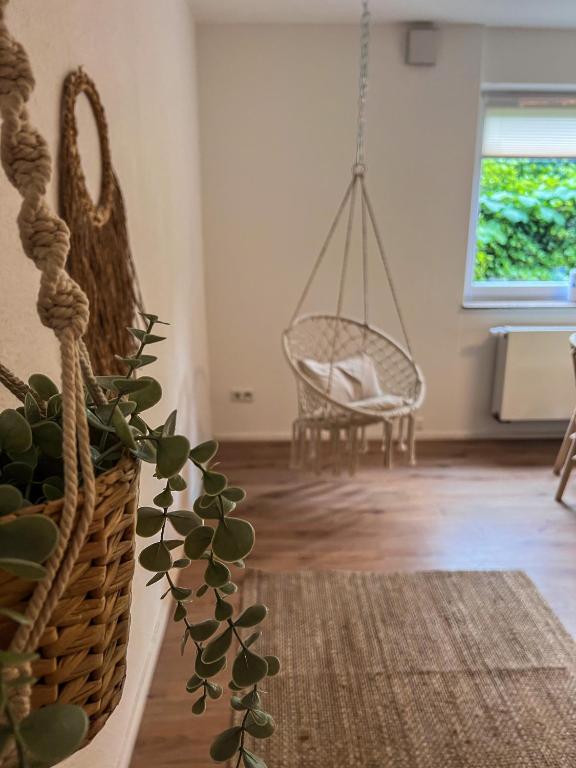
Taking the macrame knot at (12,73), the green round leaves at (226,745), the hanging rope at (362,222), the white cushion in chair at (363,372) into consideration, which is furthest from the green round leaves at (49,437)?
the hanging rope at (362,222)

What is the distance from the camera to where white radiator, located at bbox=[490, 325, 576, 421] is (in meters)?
3.58

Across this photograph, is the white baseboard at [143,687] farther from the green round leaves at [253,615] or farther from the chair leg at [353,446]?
the green round leaves at [253,615]

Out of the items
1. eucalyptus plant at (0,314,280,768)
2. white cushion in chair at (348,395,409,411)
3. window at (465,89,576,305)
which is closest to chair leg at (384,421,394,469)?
white cushion in chair at (348,395,409,411)

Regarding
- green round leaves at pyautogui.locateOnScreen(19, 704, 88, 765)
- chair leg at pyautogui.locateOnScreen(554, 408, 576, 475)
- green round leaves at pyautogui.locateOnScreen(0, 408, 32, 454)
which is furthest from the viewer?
chair leg at pyautogui.locateOnScreen(554, 408, 576, 475)

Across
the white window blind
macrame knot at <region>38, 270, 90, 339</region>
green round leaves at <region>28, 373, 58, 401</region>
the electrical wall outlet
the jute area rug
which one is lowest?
the jute area rug

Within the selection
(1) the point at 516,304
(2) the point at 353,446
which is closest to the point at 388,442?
Result: (2) the point at 353,446

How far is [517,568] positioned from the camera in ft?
8.22

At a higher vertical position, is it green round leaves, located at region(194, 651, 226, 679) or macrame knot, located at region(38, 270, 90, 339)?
macrame knot, located at region(38, 270, 90, 339)

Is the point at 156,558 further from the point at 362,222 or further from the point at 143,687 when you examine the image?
the point at 362,222

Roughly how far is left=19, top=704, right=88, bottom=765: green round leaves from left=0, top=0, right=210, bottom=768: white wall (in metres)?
0.60

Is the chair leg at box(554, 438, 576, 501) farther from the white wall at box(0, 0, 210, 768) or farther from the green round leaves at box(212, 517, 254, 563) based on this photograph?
the green round leaves at box(212, 517, 254, 563)

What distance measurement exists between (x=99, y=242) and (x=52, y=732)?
1170mm

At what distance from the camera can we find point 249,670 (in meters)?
0.65

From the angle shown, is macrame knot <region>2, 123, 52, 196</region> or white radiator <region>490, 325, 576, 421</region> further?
white radiator <region>490, 325, 576, 421</region>
